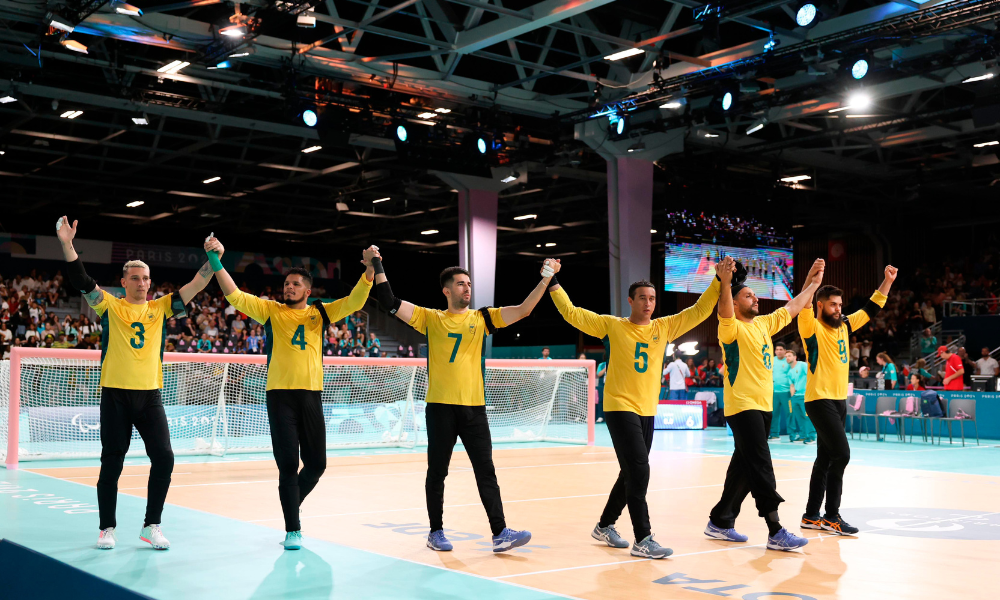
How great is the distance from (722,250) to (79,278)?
18169 millimetres

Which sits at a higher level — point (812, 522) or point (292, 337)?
point (292, 337)

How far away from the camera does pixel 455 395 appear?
628 cm

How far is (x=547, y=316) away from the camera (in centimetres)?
4825

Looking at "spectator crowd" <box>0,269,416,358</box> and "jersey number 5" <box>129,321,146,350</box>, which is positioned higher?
"spectator crowd" <box>0,269,416,358</box>

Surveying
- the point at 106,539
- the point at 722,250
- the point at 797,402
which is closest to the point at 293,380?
the point at 106,539

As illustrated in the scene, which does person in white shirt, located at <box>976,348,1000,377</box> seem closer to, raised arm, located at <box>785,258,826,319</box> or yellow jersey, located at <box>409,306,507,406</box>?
raised arm, located at <box>785,258,826,319</box>

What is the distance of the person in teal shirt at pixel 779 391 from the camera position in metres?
18.4

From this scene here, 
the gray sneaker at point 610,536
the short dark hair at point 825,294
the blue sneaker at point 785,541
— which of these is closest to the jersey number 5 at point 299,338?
the gray sneaker at point 610,536

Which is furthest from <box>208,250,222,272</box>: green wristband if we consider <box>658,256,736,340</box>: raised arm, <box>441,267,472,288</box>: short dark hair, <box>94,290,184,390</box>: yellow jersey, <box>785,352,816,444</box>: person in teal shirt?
<box>785,352,816,444</box>: person in teal shirt

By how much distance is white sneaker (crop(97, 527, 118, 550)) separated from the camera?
19.7ft

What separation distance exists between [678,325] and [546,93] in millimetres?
14975

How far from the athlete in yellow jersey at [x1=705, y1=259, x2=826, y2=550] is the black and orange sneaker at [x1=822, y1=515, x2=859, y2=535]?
802mm

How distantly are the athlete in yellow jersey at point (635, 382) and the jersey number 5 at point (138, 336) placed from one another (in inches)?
112

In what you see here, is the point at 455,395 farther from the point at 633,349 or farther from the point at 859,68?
the point at 859,68
